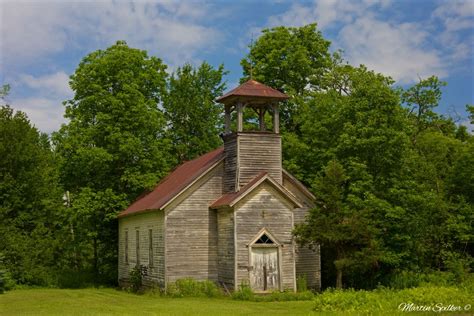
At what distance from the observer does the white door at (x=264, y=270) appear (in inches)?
1077

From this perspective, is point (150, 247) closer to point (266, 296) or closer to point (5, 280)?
point (266, 296)

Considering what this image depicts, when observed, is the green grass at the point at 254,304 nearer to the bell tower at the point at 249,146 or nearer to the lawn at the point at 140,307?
the lawn at the point at 140,307

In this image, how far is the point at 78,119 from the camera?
37812mm

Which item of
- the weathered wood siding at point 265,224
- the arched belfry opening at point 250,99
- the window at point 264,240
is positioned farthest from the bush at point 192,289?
the arched belfry opening at point 250,99

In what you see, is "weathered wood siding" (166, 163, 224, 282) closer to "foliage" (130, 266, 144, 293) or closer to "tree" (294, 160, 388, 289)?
"foliage" (130, 266, 144, 293)

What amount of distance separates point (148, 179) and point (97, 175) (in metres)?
3.31

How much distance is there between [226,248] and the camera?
28234 millimetres

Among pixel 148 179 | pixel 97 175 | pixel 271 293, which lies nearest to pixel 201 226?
pixel 271 293

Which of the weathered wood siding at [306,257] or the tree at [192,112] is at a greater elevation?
the tree at [192,112]

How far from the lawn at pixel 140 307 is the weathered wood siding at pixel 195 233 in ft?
7.63

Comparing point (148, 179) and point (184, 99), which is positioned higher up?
point (184, 99)

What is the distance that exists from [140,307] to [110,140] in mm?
15606

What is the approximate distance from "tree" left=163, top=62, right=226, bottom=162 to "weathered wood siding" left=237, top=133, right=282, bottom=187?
14.0 metres

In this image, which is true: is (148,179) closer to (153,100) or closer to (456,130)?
(153,100)
